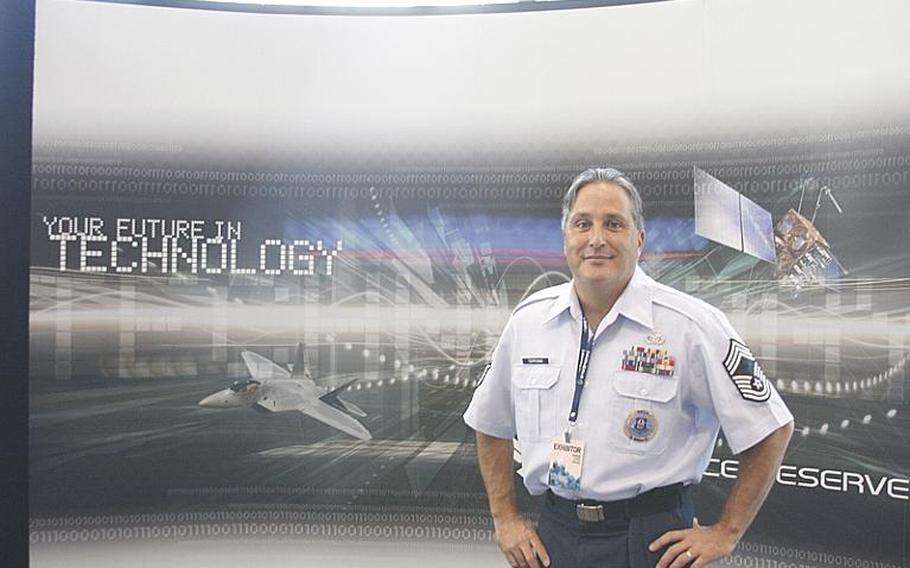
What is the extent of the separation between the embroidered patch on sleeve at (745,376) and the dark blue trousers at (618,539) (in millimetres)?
403

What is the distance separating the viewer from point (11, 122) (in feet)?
11.9

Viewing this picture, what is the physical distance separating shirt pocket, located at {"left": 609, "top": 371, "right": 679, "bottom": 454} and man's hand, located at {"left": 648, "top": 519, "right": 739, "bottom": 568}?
0.28 meters

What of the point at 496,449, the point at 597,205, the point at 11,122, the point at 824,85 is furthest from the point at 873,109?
the point at 11,122

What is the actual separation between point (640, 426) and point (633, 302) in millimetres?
419

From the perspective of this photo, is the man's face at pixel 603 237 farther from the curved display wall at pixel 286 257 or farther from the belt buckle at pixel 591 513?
the belt buckle at pixel 591 513

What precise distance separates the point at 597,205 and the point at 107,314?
7.21 feet

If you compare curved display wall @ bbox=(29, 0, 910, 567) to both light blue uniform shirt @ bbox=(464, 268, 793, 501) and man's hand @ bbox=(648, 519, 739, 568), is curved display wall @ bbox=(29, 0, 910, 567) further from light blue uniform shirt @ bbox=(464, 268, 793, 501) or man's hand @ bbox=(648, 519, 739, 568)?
man's hand @ bbox=(648, 519, 739, 568)

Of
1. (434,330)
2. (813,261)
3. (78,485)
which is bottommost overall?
(78,485)

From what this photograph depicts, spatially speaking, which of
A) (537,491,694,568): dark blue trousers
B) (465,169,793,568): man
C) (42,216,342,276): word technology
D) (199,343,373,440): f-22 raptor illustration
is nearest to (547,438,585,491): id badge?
(465,169,793,568): man

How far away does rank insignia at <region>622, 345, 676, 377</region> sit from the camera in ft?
8.97

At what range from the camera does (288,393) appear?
3.61m

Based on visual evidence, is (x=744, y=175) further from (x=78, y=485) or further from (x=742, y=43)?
(x=78, y=485)

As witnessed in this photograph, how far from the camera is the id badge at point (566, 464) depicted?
268cm

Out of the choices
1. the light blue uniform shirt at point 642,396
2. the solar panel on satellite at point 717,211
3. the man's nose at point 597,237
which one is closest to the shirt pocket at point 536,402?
the light blue uniform shirt at point 642,396
